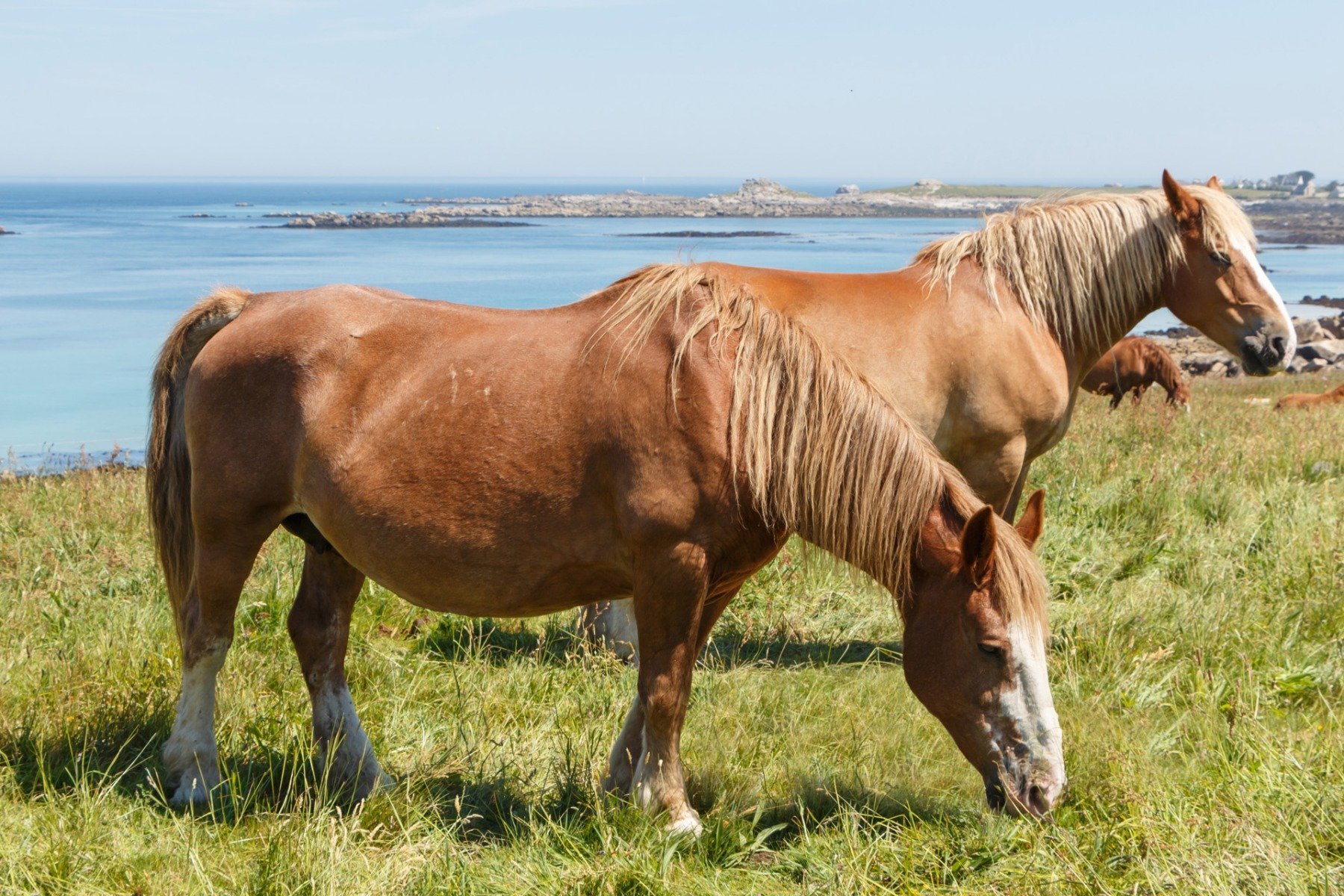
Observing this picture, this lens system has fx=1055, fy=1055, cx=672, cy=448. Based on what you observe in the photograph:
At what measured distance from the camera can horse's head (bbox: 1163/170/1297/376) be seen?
5.24 m

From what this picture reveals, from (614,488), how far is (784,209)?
98.6 metres

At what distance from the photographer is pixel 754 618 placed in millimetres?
5574

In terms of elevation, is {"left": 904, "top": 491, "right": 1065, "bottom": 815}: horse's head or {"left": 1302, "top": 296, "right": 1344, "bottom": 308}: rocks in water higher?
{"left": 904, "top": 491, "right": 1065, "bottom": 815}: horse's head

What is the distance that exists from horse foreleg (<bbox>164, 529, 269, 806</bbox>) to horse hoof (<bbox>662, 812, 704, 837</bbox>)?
5.29ft

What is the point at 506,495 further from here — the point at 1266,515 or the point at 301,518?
the point at 1266,515

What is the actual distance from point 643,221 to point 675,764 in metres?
78.8

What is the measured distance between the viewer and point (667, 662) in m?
3.21

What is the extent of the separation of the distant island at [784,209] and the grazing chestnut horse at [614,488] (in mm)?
51837

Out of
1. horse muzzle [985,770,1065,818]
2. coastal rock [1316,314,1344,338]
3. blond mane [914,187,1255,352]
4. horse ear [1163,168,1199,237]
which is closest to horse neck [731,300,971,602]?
horse muzzle [985,770,1065,818]

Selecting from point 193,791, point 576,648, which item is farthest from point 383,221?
point 193,791

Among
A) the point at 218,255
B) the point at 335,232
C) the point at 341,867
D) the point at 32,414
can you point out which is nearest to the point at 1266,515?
the point at 341,867

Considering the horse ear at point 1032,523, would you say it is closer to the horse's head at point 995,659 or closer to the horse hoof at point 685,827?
the horse's head at point 995,659

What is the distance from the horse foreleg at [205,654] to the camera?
3.62 meters

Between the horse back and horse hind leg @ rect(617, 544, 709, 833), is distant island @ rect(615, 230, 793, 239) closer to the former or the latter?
the horse back
